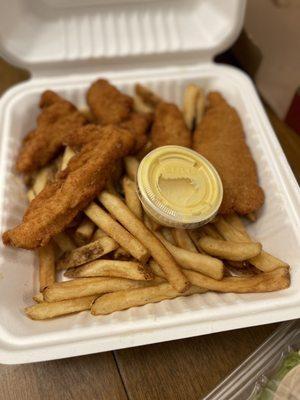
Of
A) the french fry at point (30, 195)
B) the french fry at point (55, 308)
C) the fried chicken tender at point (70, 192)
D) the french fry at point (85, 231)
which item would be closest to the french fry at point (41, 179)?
the french fry at point (30, 195)

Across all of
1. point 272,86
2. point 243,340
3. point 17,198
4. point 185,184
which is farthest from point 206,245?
point 272,86

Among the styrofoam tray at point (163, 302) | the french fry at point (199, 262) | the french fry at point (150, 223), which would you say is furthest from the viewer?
the french fry at point (150, 223)

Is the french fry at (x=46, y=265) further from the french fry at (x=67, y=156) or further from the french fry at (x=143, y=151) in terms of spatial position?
the french fry at (x=143, y=151)

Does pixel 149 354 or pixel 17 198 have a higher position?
pixel 17 198

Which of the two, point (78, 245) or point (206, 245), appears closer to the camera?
point (206, 245)

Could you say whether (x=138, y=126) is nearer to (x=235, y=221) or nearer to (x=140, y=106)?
(x=140, y=106)

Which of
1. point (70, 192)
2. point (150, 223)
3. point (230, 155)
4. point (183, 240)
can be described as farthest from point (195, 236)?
point (70, 192)

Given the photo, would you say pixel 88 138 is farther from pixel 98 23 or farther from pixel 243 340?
pixel 243 340
